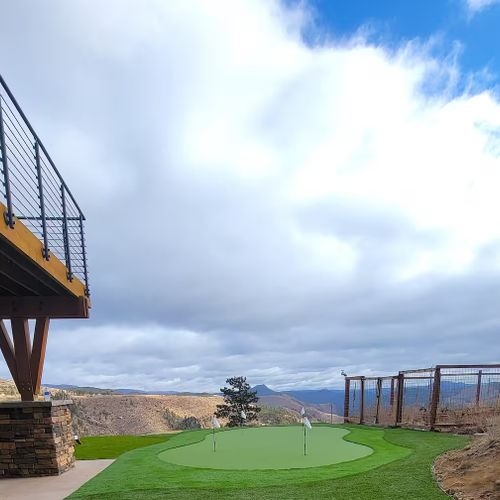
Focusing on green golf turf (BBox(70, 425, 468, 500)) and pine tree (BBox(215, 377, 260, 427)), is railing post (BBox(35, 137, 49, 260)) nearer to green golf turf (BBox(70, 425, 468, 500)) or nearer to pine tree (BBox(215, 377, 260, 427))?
green golf turf (BBox(70, 425, 468, 500))

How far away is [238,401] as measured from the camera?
2945 cm

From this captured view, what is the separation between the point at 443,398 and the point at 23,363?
10406mm

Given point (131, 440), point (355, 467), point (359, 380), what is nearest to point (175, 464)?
point (355, 467)

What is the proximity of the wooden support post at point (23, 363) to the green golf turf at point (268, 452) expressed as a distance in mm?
2972

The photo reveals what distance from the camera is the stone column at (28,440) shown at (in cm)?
865

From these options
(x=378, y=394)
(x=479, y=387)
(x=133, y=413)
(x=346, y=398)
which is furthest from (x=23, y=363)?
(x=133, y=413)

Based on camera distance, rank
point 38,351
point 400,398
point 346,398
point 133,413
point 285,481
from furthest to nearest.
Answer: point 133,413 → point 346,398 → point 400,398 → point 38,351 → point 285,481

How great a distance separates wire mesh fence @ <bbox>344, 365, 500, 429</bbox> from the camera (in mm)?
12891

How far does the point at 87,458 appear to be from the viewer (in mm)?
11383

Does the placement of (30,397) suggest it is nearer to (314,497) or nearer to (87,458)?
(87,458)

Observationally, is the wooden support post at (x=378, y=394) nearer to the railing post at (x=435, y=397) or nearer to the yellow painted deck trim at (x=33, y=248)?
the railing post at (x=435, y=397)

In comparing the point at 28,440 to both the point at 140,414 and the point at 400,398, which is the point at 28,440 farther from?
the point at 140,414

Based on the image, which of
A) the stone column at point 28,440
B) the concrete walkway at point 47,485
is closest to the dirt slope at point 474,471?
the concrete walkway at point 47,485

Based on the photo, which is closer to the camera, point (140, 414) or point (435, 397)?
point (435, 397)
